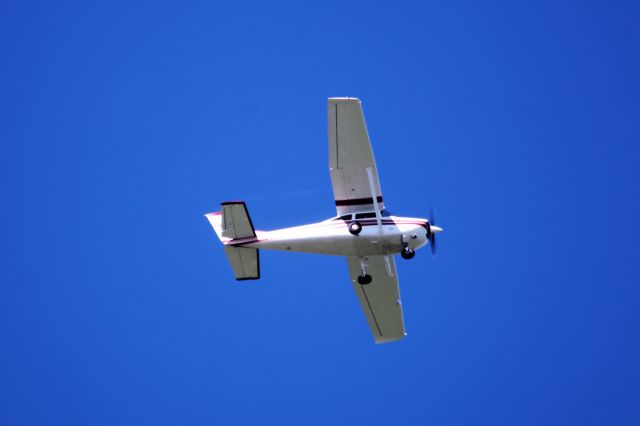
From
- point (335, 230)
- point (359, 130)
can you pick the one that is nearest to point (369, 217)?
point (335, 230)

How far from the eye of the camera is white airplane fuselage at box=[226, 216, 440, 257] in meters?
29.0

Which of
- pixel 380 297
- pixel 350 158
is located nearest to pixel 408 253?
pixel 350 158

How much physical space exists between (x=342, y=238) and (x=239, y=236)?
351 cm

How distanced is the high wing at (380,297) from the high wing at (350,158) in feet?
9.33

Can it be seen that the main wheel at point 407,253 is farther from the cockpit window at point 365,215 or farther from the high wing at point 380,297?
the high wing at point 380,297

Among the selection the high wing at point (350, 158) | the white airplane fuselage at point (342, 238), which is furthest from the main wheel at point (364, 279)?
the high wing at point (350, 158)

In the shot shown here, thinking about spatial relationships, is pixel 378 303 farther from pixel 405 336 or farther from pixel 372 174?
pixel 372 174

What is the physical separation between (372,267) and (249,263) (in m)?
4.99

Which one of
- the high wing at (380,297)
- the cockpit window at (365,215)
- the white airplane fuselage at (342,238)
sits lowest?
the high wing at (380,297)

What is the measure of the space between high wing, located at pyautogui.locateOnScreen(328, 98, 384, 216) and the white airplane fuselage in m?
0.73

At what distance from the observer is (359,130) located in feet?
92.7

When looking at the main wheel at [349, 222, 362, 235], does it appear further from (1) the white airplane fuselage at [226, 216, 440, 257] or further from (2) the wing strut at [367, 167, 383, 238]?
(2) the wing strut at [367, 167, 383, 238]

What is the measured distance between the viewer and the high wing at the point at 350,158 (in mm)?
28000

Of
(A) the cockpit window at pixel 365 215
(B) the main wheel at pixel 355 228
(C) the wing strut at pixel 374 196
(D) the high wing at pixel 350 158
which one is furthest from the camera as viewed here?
(A) the cockpit window at pixel 365 215
